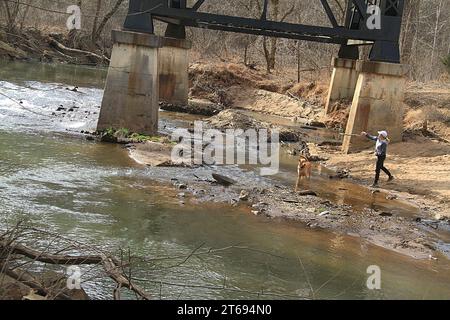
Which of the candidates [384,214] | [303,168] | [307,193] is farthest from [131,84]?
[384,214]

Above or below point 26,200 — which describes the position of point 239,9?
above

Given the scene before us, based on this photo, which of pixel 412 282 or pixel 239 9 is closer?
pixel 412 282

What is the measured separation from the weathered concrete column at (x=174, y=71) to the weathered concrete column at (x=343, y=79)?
287 inches

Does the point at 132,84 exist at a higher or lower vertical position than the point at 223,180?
higher

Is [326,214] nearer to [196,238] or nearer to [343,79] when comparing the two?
[196,238]

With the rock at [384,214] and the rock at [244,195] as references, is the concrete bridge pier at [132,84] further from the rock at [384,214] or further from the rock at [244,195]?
the rock at [384,214]

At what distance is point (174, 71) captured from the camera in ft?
89.0

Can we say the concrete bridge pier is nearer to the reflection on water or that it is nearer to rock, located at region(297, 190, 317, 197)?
the reflection on water

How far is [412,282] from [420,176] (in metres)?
7.64

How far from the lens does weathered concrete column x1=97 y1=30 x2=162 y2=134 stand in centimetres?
1708

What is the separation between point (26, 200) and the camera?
9.53m

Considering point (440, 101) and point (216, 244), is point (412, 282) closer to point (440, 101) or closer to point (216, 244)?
point (216, 244)

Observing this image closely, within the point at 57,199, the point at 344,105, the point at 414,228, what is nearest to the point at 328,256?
the point at 414,228

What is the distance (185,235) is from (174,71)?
19297 mm
